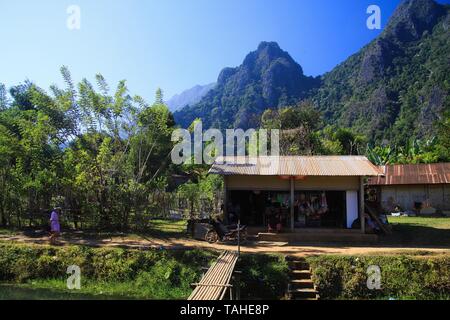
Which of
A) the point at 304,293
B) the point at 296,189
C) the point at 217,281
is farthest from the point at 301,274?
the point at 296,189

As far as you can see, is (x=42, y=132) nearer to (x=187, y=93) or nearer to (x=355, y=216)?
(x=355, y=216)

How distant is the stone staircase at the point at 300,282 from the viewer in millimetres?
10953

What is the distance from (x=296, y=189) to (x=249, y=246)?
3512mm

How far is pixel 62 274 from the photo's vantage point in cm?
1248

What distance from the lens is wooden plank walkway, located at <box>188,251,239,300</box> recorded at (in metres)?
7.73

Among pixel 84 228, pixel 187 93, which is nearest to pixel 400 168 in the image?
pixel 84 228

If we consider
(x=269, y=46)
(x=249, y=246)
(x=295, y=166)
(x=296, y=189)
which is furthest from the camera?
(x=269, y=46)

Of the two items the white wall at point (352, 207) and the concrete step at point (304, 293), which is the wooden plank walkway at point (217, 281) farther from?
the white wall at point (352, 207)

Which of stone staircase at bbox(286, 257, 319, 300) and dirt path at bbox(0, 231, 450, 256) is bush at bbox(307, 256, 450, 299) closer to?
stone staircase at bbox(286, 257, 319, 300)

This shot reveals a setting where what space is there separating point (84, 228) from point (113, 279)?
203 inches

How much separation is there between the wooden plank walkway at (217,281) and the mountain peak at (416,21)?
269 feet

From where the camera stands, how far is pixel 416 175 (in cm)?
2747

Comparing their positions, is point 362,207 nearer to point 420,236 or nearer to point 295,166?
point 420,236

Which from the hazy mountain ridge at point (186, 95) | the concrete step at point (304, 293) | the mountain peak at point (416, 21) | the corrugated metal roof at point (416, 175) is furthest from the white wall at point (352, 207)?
the hazy mountain ridge at point (186, 95)
